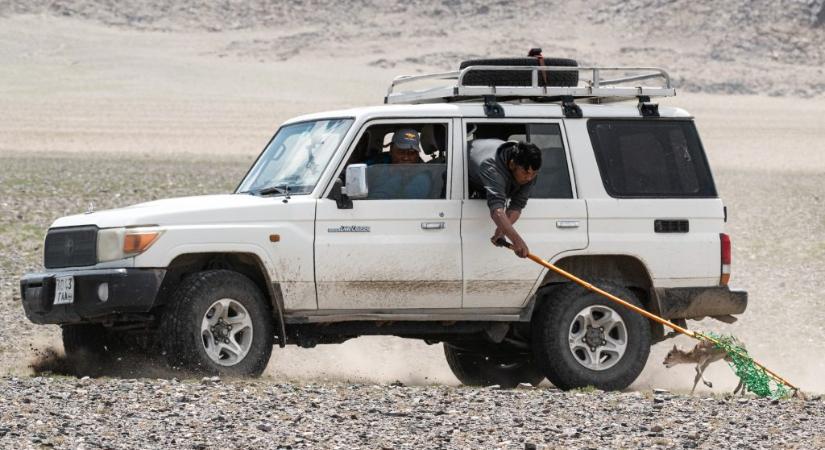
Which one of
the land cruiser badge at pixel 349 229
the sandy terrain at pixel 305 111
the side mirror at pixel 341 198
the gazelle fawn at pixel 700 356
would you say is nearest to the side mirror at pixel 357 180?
the side mirror at pixel 341 198

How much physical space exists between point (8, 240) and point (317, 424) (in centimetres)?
1137

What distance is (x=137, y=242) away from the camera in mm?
9023

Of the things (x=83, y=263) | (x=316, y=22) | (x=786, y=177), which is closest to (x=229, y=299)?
(x=83, y=263)

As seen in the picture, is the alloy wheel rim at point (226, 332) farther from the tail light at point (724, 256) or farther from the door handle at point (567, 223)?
the tail light at point (724, 256)

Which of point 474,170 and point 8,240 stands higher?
point 474,170

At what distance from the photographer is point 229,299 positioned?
9.24 meters

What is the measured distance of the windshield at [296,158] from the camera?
31.8 feet

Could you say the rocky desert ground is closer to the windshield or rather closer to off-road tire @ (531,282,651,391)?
off-road tire @ (531,282,651,391)

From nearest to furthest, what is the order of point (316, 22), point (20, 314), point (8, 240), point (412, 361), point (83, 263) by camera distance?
point (83, 263) → point (412, 361) → point (20, 314) → point (8, 240) → point (316, 22)

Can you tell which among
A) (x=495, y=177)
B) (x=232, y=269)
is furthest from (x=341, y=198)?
(x=495, y=177)

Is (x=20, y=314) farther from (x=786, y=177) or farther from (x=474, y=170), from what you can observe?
(x=786, y=177)

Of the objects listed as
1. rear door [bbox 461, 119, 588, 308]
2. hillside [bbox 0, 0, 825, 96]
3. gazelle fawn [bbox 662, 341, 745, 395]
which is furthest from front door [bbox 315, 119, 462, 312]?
hillside [bbox 0, 0, 825, 96]

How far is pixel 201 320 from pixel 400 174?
1592 millimetres

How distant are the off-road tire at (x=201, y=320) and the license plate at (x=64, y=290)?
574mm
